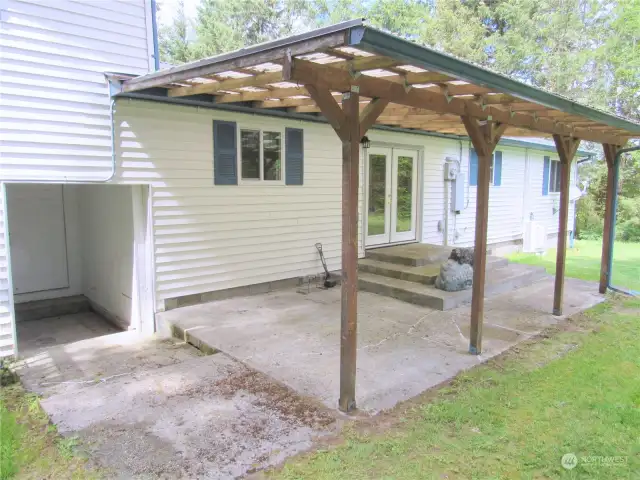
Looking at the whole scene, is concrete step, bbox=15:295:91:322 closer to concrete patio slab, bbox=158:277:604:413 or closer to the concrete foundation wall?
the concrete foundation wall

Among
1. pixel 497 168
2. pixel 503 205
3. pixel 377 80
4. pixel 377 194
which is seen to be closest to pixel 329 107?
pixel 377 80

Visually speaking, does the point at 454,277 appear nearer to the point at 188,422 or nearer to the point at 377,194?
the point at 377,194

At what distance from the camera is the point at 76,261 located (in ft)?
25.0

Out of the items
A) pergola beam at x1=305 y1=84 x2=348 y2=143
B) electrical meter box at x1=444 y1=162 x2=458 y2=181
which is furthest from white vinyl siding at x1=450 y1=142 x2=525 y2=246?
pergola beam at x1=305 y1=84 x2=348 y2=143

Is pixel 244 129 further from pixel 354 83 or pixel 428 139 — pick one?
pixel 428 139

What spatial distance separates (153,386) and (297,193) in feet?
13.1

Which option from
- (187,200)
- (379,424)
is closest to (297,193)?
(187,200)

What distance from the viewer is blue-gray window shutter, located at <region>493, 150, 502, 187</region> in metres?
10.8

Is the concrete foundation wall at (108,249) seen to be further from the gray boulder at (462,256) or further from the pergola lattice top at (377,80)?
the gray boulder at (462,256)

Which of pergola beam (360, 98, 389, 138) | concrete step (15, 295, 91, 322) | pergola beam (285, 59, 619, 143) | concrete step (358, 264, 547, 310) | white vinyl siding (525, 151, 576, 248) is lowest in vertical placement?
concrete step (15, 295, 91, 322)

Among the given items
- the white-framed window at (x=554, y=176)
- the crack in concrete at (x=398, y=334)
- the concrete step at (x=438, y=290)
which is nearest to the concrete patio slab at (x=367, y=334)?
the crack in concrete at (x=398, y=334)

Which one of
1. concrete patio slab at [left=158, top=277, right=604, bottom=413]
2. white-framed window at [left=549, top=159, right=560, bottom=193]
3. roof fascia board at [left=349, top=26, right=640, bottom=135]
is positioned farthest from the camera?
white-framed window at [left=549, top=159, right=560, bottom=193]

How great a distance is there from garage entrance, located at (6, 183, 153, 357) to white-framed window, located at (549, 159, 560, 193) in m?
11.9

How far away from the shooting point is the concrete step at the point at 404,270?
6.86 meters
